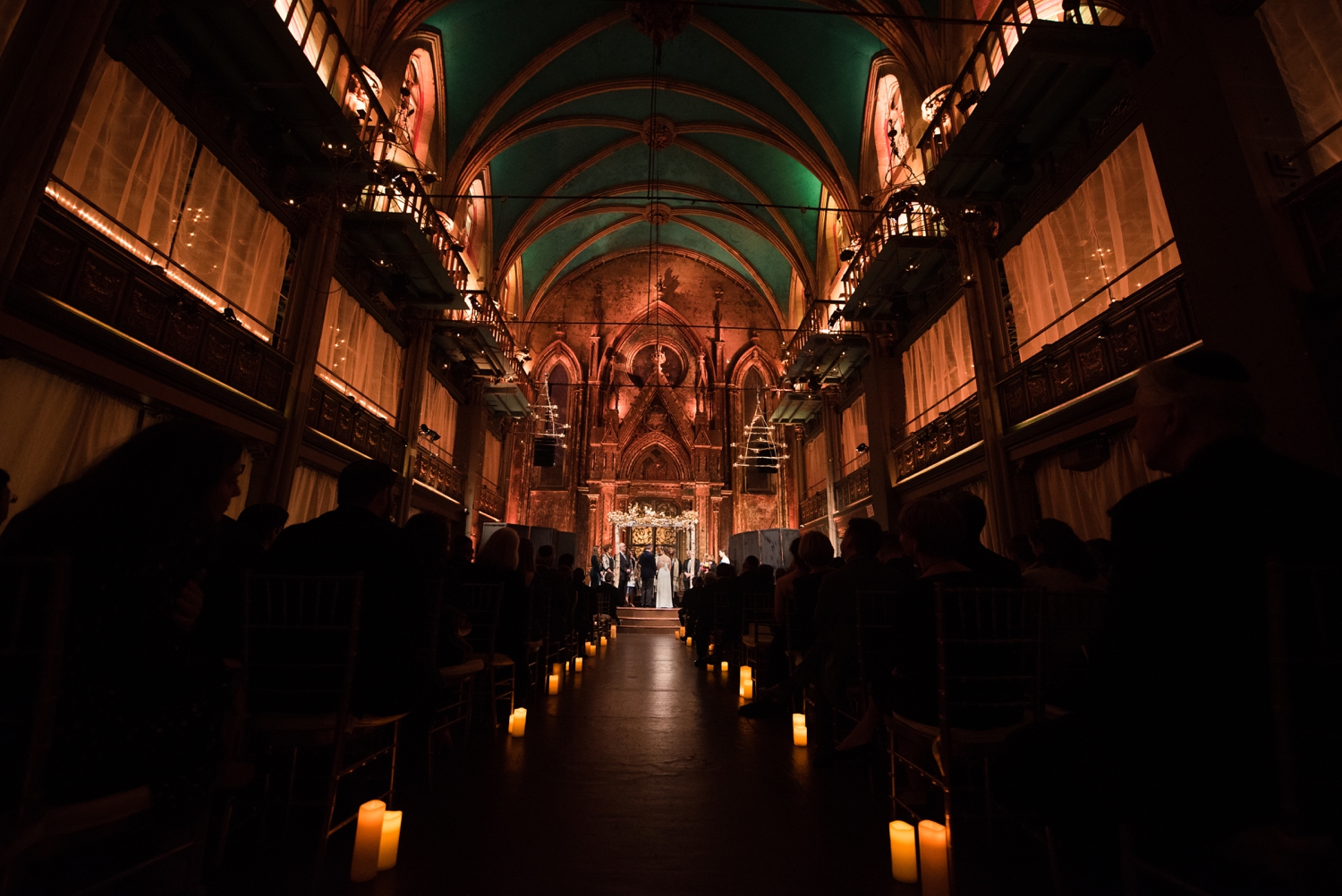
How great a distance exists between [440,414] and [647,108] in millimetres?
9220

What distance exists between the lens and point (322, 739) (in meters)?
1.98

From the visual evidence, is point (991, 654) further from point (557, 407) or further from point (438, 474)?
point (557, 407)

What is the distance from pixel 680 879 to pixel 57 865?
1.86 metres

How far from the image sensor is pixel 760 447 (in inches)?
754

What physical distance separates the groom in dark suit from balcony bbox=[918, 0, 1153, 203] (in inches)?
440

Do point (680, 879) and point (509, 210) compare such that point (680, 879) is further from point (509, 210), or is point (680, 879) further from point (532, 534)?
point (509, 210)

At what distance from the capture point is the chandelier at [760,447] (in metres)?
15.4

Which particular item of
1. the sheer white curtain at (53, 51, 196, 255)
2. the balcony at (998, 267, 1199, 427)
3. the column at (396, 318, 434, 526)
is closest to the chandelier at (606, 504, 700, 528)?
the column at (396, 318, 434, 526)

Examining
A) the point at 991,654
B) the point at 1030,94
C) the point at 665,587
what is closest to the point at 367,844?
the point at 991,654

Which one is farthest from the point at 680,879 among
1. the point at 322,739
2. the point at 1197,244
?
the point at 1197,244

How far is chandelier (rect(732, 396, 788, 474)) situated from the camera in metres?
15.4

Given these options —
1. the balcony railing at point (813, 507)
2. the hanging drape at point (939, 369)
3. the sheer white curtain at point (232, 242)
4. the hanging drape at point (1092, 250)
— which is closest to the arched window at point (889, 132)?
the hanging drape at point (939, 369)

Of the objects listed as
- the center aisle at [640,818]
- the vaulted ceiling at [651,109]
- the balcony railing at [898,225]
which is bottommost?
the center aisle at [640,818]

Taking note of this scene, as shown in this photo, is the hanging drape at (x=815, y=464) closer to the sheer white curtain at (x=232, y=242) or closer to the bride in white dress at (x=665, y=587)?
the bride in white dress at (x=665, y=587)
